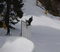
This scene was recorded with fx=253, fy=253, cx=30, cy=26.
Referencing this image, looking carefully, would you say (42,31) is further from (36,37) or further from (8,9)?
(8,9)

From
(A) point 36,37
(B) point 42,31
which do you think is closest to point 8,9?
(A) point 36,37

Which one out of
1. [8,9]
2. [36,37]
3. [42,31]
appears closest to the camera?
[8,9]

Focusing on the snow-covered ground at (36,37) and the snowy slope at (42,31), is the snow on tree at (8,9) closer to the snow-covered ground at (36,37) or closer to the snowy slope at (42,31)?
the snow-covered ground at (36,37)

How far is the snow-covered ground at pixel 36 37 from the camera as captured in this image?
757cm

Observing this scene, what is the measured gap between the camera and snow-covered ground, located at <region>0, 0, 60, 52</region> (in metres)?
7.57

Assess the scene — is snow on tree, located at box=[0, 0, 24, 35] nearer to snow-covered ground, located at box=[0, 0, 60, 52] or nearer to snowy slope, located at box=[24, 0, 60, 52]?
snow-covered ground, located at box=[0, 0, 60, 52]

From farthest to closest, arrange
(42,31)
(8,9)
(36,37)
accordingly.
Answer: (42,31), (36,37), (8,9)

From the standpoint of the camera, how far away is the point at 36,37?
13156 millimetres

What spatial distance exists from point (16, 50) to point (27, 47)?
34cm

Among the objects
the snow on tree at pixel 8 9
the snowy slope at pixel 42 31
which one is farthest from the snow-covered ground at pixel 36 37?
the snow on tree at pixel 8 9

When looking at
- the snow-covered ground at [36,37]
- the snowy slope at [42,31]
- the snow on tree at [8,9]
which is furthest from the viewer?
the snow on tree at [8,9]

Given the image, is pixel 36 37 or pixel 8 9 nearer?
pixel 8 9

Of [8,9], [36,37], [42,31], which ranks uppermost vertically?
[8,9]

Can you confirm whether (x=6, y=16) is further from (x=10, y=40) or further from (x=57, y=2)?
(x=57, y=2)
